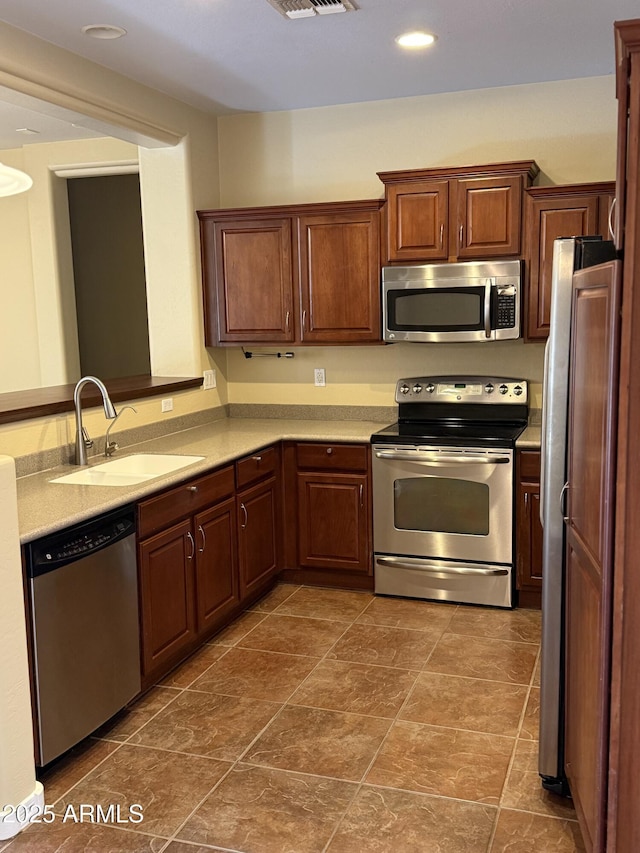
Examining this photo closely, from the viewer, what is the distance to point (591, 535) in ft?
6.77

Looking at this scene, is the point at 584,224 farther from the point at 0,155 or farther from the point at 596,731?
the point at 0,155

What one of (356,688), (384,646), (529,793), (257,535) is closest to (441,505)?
(384,646)

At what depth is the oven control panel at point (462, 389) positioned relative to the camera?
4465 millimetres

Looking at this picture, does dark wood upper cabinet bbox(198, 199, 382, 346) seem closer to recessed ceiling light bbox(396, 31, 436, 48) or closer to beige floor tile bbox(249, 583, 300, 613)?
recessed ceiling light bbox(396, 31, 436, 48)

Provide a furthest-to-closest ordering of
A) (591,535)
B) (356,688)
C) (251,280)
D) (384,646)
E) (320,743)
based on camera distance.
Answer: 1. (251,280)
2. (384,646)
3. (356,688)
4. (320,743)
5. (591,535)

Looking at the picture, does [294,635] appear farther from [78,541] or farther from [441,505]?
[78,541]

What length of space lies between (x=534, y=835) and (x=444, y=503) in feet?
6.54

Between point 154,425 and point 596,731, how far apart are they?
2923 millimetres

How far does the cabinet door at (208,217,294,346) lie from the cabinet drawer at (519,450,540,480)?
1.47 m

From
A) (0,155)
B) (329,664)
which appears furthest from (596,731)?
(0,155)

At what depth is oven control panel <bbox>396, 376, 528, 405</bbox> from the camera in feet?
14.6

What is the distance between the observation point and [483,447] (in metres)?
4.07

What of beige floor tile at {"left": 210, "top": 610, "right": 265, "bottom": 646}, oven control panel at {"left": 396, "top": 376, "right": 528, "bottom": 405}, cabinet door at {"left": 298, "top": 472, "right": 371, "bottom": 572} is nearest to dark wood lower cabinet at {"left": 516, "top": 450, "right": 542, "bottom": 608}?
oven control panel at {"left": 396, "top": 376, "right": 528, "bottom": 405}

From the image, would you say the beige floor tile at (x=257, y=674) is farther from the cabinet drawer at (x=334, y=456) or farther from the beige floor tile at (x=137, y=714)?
the cabinet drawer at (x=334, y=456)
